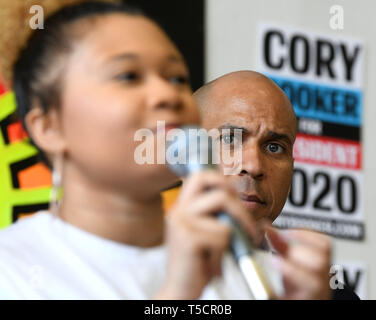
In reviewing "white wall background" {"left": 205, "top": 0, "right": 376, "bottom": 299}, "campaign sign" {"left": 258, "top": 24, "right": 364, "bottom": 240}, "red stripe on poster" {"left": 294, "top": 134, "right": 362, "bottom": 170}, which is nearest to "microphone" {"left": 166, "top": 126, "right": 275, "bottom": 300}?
"white wall background" {"left": 205, "top": 0, "right": 376, "bottom": 299}

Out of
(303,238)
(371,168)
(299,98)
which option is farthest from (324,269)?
(371,168)

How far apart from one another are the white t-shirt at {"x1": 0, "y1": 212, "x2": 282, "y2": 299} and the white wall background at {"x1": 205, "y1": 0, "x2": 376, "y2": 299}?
1.44 m

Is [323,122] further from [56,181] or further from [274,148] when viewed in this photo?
[56,181]

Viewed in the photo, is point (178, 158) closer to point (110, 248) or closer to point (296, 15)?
point (110, 248)

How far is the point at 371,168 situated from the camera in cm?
232

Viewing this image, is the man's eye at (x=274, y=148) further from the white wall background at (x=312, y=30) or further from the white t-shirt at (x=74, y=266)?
the white wall background at (x=312, y=30)

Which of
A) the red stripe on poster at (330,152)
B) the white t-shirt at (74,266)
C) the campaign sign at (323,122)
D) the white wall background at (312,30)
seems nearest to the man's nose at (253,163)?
the white t-shirt at (74,266)

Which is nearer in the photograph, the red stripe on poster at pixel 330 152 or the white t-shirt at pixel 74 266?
the white t-shirt at pixel 74 266

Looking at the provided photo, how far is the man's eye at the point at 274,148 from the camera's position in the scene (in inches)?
37.9

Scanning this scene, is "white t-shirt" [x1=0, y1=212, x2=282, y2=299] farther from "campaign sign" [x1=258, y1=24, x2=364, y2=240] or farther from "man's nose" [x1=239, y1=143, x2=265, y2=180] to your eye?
Result: "campaign sign" [x1=258, y1=24, x2=364, y2=240]

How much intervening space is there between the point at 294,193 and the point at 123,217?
5.68 ft

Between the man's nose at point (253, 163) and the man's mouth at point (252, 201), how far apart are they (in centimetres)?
2

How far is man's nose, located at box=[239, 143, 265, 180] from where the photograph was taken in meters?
0.90
